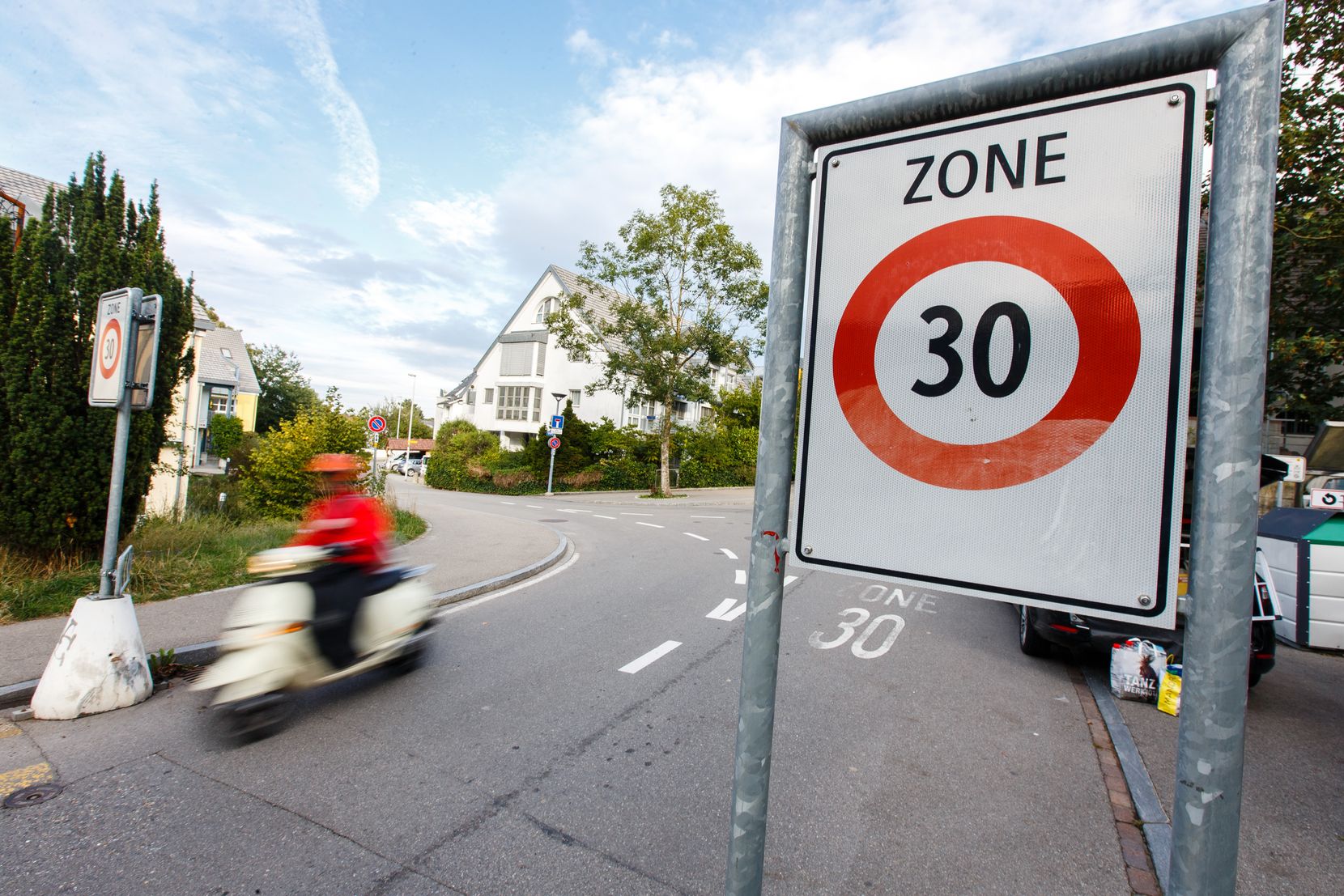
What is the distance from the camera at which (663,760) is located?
4.04 meters

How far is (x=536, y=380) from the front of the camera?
4156cm

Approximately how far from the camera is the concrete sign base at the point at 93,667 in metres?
4.25

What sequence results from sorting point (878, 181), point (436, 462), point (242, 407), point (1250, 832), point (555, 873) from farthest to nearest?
point (242, 407) → point (436, 462) → point (1250, 832) → point (555, 873) → point (878, 181)

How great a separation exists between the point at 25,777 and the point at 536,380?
3881 centimetres

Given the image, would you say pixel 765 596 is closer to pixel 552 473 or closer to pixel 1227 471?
pixel 1227 471

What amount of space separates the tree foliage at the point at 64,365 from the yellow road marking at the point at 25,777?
447 cm

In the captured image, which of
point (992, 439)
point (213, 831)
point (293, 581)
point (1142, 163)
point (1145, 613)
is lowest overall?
point (213, 831)

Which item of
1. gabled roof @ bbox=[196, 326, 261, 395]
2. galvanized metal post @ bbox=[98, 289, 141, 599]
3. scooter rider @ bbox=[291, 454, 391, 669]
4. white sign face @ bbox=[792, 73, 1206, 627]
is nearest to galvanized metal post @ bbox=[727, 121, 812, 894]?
white sign face @ bbox=[792, 73, 1206, 627]

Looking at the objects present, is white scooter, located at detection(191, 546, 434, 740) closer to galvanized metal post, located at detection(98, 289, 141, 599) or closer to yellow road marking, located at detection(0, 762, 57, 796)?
yellow road marking, located at detection(0, 762, 57, 796)

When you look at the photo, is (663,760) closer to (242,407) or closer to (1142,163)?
(1142,163)

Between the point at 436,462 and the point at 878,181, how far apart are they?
3739 cm

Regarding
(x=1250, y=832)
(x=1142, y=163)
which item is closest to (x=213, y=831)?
(x=1142, y=163)

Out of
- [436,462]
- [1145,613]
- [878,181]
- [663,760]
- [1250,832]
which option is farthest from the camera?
[436,462]

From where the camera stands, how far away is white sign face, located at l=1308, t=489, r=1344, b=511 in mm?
6602
